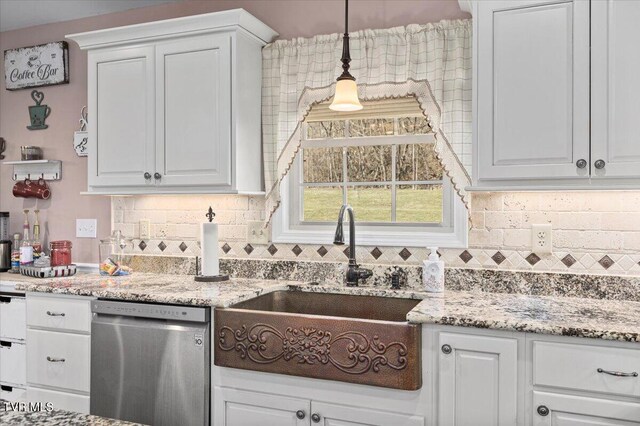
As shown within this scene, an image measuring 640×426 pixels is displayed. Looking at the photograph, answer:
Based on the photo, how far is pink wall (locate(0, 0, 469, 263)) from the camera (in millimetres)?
2980

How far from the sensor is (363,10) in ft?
9.32

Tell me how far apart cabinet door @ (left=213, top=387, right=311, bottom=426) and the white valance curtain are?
39.7 inches

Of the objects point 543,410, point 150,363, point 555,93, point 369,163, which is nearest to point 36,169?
point 150,363

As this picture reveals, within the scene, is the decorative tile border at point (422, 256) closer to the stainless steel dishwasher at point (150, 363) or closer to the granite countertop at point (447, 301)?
the granite countertop at point (447, 301)

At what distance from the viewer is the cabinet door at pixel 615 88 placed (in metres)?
2.06

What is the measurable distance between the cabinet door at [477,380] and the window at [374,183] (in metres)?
0.76

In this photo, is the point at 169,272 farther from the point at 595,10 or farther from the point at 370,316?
the point at 595,10

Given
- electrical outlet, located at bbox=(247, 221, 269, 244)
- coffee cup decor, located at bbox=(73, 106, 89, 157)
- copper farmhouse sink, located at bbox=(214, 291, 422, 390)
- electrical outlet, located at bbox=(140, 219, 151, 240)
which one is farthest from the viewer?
coffee cup decor, located at bbox=(73, 106, 89, 157)

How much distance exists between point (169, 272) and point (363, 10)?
180 centimetres

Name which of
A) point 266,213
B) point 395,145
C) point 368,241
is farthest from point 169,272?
point 395,145

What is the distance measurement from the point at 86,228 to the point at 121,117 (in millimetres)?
906

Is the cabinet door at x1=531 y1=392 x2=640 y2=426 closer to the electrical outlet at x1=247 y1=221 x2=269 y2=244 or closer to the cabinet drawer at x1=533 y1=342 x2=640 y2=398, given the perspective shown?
the cabinet drawer at x1=533 y1=342 x2=640 y2=398

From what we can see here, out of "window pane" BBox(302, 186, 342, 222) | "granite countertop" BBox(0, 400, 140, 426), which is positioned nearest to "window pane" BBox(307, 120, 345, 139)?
"window pane" BBox(302, 186, 342, 222)

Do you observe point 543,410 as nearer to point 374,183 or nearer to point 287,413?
point 287,413
